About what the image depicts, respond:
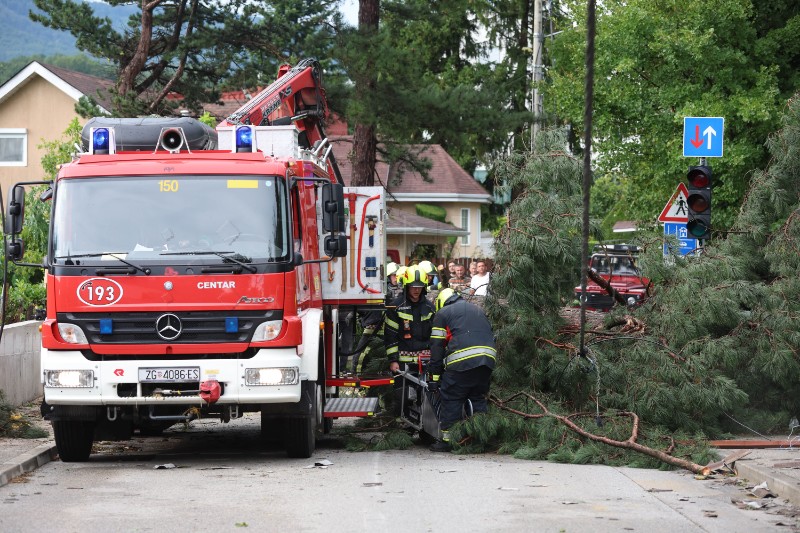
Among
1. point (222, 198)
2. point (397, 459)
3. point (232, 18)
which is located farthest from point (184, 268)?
point (232, 18)

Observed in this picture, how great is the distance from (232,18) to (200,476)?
67.7ft

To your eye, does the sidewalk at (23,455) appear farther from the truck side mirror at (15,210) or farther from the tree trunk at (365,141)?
the tree trunk at (365,141)

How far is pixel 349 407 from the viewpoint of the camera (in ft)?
40.9

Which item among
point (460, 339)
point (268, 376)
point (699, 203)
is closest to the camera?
point (268, 376)

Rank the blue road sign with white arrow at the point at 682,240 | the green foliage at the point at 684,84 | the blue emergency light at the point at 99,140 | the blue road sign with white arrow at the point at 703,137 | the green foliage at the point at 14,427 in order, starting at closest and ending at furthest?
the blue emergency light at the point at 99,140, the green foliage at the point at 14,427, the blue road sign with white arrow at the point at 682,240, the blue road sign with white arrow at the point at 703,137, the green foliage at the point at 684,84

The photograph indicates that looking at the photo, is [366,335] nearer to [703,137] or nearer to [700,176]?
Answer: [700,176]

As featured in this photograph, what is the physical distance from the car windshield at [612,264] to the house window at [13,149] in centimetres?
2131

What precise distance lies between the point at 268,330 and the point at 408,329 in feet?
9.41

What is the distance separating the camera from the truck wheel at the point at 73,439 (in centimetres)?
1130

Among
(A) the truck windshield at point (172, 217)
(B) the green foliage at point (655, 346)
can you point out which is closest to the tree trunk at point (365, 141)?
(B) the green foliage at point (655, 346)

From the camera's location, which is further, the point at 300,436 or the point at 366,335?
the point at 366,335

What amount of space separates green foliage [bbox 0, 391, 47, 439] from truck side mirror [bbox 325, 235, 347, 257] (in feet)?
12.9

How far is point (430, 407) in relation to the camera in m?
12.4

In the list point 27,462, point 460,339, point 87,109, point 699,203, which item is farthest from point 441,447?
point 87,109
